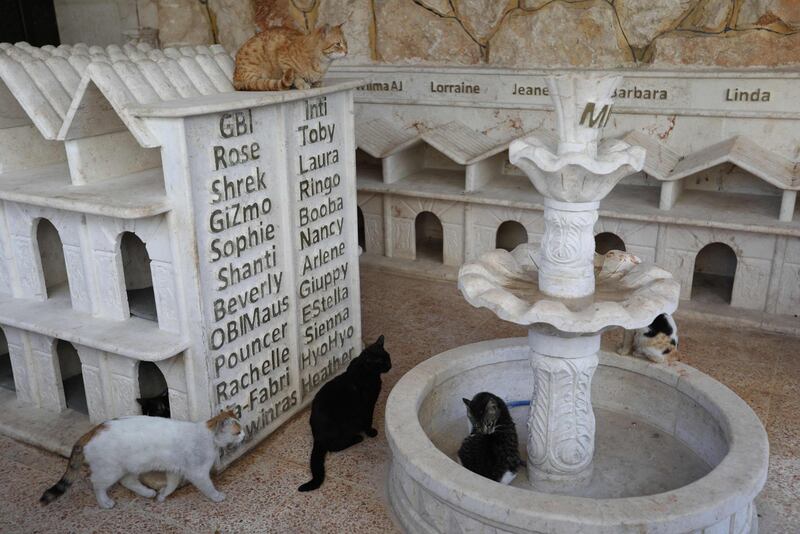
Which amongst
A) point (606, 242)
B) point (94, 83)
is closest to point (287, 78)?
point (94, 83)

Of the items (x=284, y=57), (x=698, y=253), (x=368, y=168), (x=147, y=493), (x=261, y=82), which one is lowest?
(x=147, y=493)

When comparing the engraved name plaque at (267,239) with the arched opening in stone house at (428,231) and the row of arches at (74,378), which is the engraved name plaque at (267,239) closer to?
the row of arches at (74,378)

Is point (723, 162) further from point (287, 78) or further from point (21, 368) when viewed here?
point (21, 368)

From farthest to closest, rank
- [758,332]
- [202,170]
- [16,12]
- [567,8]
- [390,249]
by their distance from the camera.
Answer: [16,12]
[390,249]
[567,8]
[758,332]
[202,170]

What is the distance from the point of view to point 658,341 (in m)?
4.64

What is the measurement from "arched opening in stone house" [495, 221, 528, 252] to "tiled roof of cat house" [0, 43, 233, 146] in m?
3.99

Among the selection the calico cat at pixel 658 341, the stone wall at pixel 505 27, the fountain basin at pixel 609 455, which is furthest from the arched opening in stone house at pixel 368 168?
the calico cat at pixel 658 341

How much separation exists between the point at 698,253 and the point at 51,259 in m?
5.60

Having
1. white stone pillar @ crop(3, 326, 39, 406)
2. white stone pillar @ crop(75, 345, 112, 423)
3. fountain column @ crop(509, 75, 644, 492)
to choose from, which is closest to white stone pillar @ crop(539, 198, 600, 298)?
fountain column @ crop(509, 75, 644, 492)

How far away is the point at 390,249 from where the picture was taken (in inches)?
308

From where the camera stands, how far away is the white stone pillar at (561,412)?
377cm

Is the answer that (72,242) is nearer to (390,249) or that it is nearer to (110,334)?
(110,334)

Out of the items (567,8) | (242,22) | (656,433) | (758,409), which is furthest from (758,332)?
(242,22)

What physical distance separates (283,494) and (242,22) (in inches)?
229
